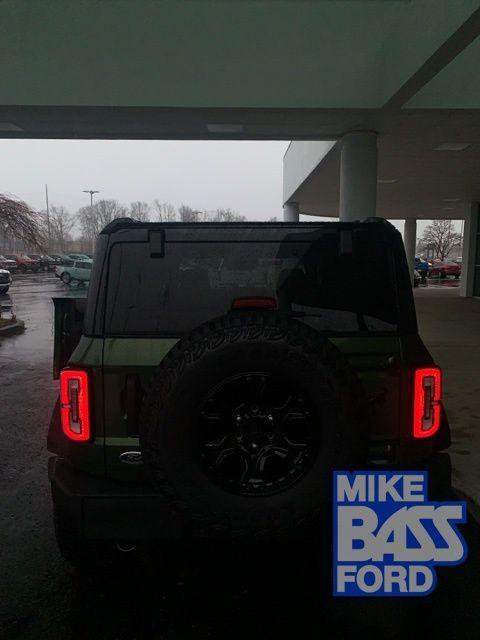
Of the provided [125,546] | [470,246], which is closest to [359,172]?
[125,546]

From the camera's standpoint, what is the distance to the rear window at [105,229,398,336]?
2332mm

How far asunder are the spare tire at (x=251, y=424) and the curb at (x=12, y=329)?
10.9m

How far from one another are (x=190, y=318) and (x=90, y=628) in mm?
1508

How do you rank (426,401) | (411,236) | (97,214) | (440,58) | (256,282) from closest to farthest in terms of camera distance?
(426,401) → (256,282) → (440,58) → (411,236) → (97,214)

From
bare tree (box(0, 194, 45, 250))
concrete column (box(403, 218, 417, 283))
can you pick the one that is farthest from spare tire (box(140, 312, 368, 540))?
concrete column (box(403, 218, 417, 283))

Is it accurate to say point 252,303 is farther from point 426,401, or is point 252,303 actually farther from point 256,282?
point 426,401

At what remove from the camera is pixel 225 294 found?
2.43 meters

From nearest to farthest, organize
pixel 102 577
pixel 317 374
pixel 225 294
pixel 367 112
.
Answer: pixel 317 374 → pixel 225 294 → pixel 102 577 → pixel 367 112

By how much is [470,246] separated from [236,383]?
74.5 ft

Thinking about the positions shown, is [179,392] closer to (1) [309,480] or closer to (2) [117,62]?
(1) [309,480]

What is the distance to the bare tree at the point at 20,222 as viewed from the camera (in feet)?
44.4

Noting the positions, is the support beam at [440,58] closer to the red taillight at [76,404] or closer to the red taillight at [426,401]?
the red taillight at [426,401]

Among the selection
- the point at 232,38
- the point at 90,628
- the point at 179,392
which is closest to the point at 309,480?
the point at 179,392

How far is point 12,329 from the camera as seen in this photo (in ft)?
40.1
